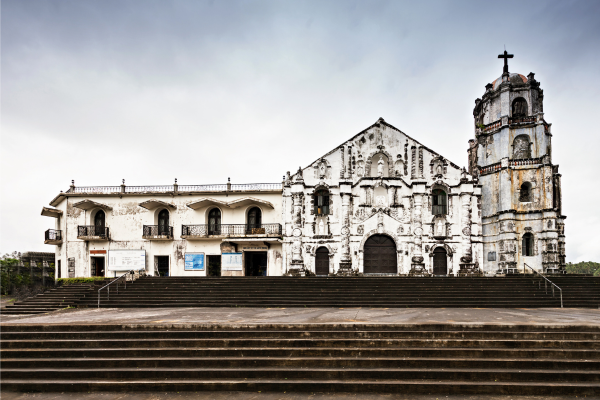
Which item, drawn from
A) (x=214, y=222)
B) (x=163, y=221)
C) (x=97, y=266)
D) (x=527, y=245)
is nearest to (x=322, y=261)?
(x=214, y=222)

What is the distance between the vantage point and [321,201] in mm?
26094

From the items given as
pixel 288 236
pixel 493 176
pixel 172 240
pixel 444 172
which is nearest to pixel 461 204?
pixel 444 172

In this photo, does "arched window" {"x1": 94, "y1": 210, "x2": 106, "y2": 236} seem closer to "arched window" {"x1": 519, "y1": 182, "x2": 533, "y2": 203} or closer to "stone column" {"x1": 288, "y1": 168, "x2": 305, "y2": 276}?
"stone column" {"x1": 288, "y1": 168, "x2": 305, "y2": 276}

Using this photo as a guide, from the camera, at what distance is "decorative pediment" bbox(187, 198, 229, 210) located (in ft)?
86.1

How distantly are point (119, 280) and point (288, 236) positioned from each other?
35.3 feet

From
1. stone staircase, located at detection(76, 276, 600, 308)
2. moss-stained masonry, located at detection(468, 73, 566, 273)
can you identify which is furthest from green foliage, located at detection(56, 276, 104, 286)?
moss-stained masonry, located at detection(468, 73, 566, 273)

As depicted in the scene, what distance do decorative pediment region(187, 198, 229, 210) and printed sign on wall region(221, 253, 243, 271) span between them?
146 inches

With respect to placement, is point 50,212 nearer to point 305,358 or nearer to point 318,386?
point 305,358

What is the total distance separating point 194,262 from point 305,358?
19.7m

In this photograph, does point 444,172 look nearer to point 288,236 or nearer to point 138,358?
point 288,236

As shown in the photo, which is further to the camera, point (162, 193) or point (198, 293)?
point (162, 193)

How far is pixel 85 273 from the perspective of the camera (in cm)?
2720

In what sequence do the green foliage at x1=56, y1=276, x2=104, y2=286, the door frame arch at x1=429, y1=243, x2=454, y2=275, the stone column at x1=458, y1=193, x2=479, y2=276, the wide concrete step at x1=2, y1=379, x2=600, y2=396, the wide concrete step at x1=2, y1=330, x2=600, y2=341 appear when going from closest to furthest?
1. the wide concrete step at x1=2, y1=379, x2=600, y2=396
2. the wide concrete step at x1=2, y1=330, x2=600, y2=341
3. the green foliage at x1=56, y1=276, x2=104, y2=286
4. the stone column at x1=458, y1=193, x2=479, y2=276
5. the door frame arch at x1=429, y1=243, x2=454, y2=275

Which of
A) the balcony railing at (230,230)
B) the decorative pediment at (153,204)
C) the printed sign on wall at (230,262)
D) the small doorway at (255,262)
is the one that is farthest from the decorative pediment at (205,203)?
the small doorway at (255,262)
